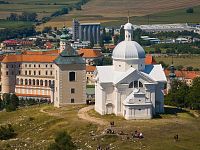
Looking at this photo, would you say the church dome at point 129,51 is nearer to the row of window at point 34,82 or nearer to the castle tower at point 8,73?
the row of window at point 34,82

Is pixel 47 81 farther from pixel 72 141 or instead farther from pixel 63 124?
pixel 72 141

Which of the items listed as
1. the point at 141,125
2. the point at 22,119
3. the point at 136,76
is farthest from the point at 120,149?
the point at 22,119

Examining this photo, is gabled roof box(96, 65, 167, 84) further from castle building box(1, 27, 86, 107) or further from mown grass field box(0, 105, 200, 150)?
castle building box(1, 27, 86, 107)

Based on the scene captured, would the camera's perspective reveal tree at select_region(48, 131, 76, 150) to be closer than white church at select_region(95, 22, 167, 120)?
Yes

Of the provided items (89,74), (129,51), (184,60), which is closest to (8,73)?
(89,74)

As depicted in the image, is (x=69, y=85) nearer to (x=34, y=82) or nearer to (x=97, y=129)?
(x=97, y=129)

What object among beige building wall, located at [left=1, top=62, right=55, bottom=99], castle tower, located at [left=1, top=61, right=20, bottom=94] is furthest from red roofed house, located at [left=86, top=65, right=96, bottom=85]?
castle tower, located at [left=1, top=61, right=20, bottom=94]
